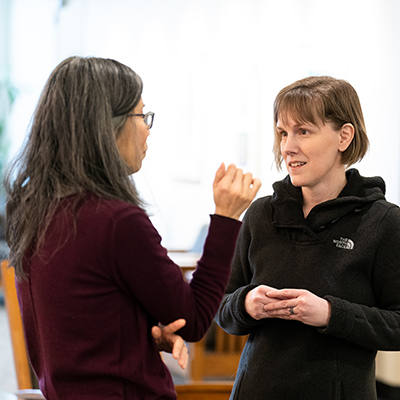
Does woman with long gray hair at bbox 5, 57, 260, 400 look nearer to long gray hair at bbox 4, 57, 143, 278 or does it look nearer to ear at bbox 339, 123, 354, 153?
long gray hair at bbox 4, 57, 143, 278

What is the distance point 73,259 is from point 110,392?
0.86ft

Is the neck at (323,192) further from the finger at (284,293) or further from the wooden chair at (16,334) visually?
the wooden chair at (16,334)

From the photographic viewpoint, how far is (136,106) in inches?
51.6

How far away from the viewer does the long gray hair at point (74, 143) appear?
1.23 meters

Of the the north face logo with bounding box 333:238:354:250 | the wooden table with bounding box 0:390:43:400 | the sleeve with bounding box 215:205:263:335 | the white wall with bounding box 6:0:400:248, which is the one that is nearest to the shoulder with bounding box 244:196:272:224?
the sleeve with bounding box 215:205:263:335

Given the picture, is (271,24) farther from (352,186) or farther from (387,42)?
(352,186)

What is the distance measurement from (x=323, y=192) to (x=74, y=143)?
0.68 metres

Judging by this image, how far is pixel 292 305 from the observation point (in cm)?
144

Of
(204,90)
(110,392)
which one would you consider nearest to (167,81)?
(204,90)

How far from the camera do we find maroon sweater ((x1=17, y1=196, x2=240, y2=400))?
3.89ft

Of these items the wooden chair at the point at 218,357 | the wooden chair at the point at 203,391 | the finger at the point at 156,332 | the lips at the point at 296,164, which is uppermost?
the lips at the point at 296,164

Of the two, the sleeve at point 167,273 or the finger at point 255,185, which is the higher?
the finger at point 255,185

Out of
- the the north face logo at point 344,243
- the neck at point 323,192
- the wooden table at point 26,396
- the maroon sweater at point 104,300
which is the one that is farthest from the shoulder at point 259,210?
the wooden table at point 26,396

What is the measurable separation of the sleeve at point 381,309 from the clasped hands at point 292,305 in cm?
2
